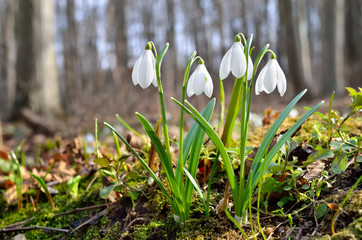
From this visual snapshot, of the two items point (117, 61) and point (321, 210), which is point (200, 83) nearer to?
point (321, 210)

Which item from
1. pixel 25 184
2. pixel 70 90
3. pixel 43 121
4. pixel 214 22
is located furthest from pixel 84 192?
pixel 214 22

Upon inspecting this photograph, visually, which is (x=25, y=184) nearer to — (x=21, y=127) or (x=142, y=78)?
(x=142, y=78)

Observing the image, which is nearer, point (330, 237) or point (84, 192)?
point (330, 237)

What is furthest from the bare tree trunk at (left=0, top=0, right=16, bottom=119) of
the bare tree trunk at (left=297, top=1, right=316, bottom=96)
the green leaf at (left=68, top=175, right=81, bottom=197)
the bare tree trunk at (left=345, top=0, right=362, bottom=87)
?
the bare tree trunk at (left=345, top=0, right=362, bottom=87)

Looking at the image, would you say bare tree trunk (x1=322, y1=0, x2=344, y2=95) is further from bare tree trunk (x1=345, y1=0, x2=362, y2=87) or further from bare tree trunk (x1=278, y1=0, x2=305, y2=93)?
bare tree trunk (x1=345, y1=0, x2=362, y2=87)

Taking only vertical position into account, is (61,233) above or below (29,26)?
below

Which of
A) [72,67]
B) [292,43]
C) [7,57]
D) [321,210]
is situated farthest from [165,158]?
[72,67]
